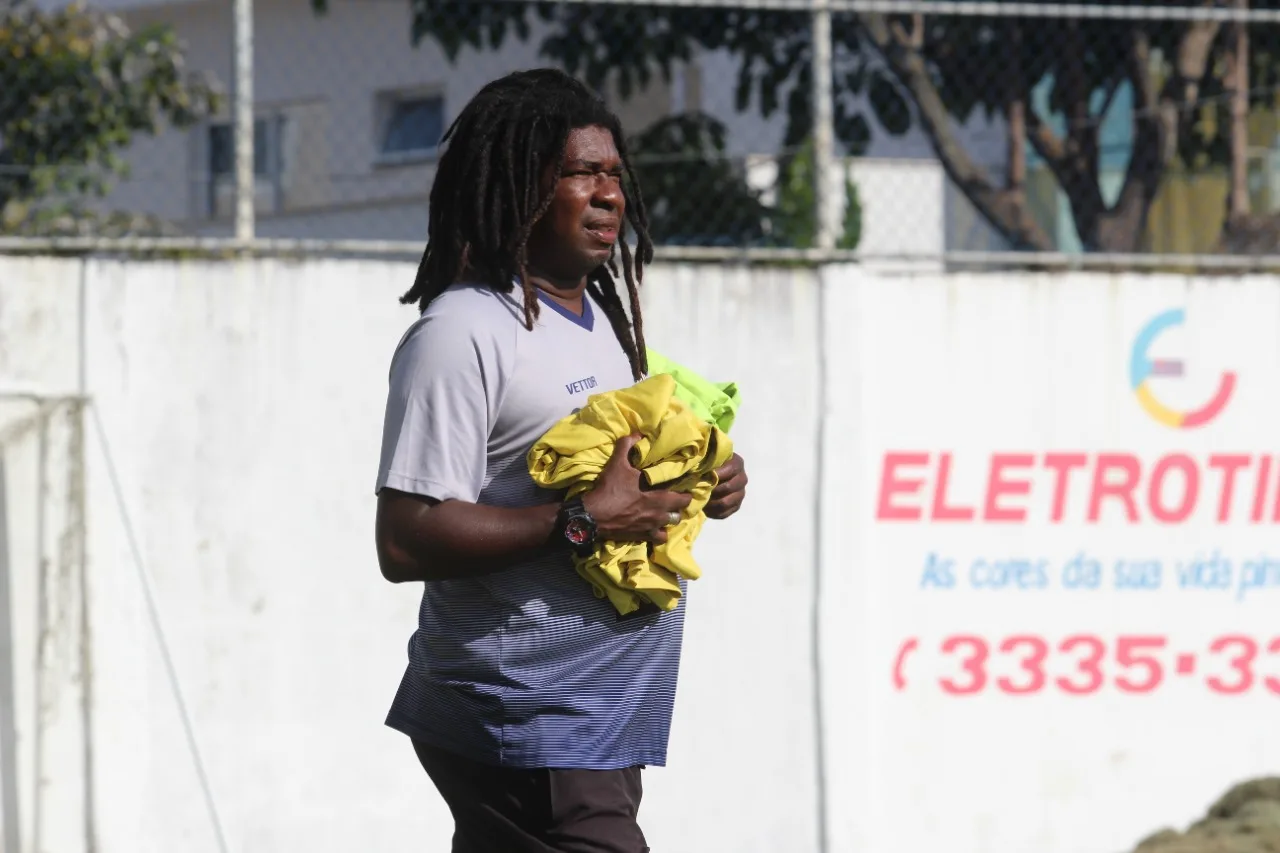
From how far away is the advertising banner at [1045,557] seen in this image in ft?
19.0

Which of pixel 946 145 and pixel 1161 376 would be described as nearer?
pixel 1161 376

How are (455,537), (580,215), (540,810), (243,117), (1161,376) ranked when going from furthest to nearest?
(1161,376)
(243,117)
(580,215)
(540,810)
(455,537)

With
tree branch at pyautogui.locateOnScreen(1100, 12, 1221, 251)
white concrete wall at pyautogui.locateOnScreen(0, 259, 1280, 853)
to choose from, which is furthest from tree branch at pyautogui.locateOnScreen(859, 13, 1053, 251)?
white concrete wall at pyautogui.locateOnScreen(0, 259, 1280, 853)

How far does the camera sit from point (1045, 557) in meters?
5.85

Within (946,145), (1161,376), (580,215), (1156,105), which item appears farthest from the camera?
(1156,105)

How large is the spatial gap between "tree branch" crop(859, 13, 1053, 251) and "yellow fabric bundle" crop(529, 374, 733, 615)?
4.43m

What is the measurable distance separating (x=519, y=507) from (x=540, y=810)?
0.45 m

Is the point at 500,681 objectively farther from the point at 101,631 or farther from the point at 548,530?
the point at 101,631

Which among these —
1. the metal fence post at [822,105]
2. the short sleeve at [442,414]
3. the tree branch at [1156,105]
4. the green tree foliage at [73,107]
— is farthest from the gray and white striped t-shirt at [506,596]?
the tree branch at [1156,105]

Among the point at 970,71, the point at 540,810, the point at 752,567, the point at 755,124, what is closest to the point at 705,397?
the point at 540,810

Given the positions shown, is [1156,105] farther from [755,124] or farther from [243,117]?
[243,117]

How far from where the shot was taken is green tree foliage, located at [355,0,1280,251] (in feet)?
24.1

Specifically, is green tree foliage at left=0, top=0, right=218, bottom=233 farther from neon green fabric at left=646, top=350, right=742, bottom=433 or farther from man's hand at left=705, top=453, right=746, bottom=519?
man's hand at left=705, top=453, right=746, bottom=519

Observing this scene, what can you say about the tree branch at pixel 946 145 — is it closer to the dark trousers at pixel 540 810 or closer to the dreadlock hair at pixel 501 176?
the dreadlock hair at pixel 501 176
